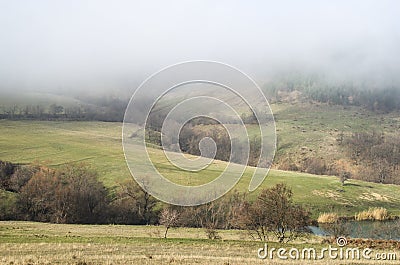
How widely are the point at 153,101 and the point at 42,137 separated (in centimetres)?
15320

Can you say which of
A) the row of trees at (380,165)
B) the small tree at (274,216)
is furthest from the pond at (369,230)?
the row of trees at (380,165)

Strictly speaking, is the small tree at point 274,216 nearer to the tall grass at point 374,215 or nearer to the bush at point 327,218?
the bush at point 327,218

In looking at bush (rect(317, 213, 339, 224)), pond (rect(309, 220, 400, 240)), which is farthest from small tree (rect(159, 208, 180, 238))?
bush (rect(317, 213, 339, 224))

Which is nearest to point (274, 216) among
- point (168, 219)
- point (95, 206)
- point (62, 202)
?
point (168, 219)

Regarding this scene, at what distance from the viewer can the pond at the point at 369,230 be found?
233 feet

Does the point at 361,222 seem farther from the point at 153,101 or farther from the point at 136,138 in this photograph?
the point at 153,101

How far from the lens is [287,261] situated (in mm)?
28500

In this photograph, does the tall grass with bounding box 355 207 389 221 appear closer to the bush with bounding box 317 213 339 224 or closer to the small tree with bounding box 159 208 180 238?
the bush with bounding box 317 213 339 224

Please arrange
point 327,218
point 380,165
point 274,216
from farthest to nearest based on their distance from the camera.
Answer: point 380,165
point 327,218
point 274,216

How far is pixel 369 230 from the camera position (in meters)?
80.7

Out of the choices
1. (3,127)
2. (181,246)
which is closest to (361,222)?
(181,246)

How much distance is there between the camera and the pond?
70938mm

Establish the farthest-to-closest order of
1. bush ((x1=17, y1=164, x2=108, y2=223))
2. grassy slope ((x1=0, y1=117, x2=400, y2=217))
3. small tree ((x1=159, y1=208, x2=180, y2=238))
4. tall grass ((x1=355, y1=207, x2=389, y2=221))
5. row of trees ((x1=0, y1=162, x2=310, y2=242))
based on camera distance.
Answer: grassy slope ((x1=0, y1=117, x2=400, y2=217)), tall grass ((x1=355, y1=207, x2=389, y2=221)), row of trees ((x1=0, y1=162, x2=310, y2=242)), bush ((x1=17, y1=164, x2=108, y2=223)), small tree ((x1=159, y1=208, x2=180, y2=238))

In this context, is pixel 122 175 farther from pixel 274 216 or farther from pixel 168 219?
pixel 274 216
